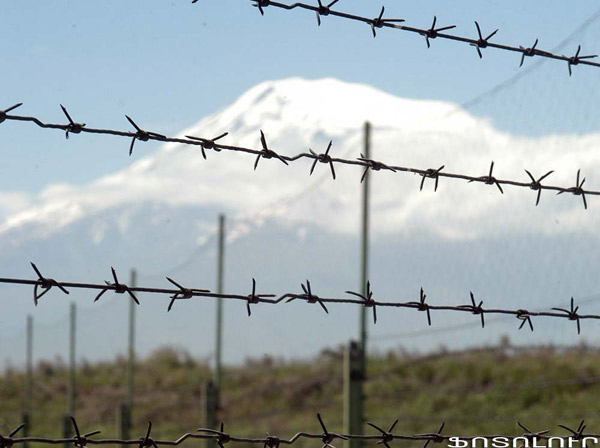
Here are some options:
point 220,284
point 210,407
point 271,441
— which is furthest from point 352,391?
point 220,284

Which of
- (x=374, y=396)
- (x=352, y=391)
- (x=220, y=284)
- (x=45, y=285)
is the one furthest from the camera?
(x=220, y=284)

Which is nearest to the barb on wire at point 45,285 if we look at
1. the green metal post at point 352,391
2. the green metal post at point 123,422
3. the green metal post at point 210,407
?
the green metal post at point 352,391

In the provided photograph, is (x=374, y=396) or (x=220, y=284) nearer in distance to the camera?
(x=374, y=396)

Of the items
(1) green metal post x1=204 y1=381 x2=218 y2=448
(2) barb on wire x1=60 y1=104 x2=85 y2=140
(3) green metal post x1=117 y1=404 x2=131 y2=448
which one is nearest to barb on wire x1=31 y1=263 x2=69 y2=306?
(2) barb on wire x1=60 y1=104 x2=85 y2=140

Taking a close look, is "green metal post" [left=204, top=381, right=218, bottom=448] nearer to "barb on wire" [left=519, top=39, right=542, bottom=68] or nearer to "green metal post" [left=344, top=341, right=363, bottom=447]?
"green metal post" [left=344, top=341, right=363, bottom=447]

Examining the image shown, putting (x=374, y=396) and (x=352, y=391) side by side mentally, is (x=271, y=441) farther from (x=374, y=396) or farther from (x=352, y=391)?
(x=374, y=396)

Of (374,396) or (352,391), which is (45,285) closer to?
(352,391)

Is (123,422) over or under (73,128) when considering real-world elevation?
under

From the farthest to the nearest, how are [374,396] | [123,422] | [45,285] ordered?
[374,396]
[123,422]
[45,285]

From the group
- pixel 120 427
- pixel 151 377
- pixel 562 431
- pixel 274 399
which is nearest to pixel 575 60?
pixel 120 427

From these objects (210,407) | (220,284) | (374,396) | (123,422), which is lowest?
(123,422)

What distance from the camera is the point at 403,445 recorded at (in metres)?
11.8

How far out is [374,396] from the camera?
10961 millimetres

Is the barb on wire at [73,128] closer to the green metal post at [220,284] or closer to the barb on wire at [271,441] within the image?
the barb on wire at [271,441]
